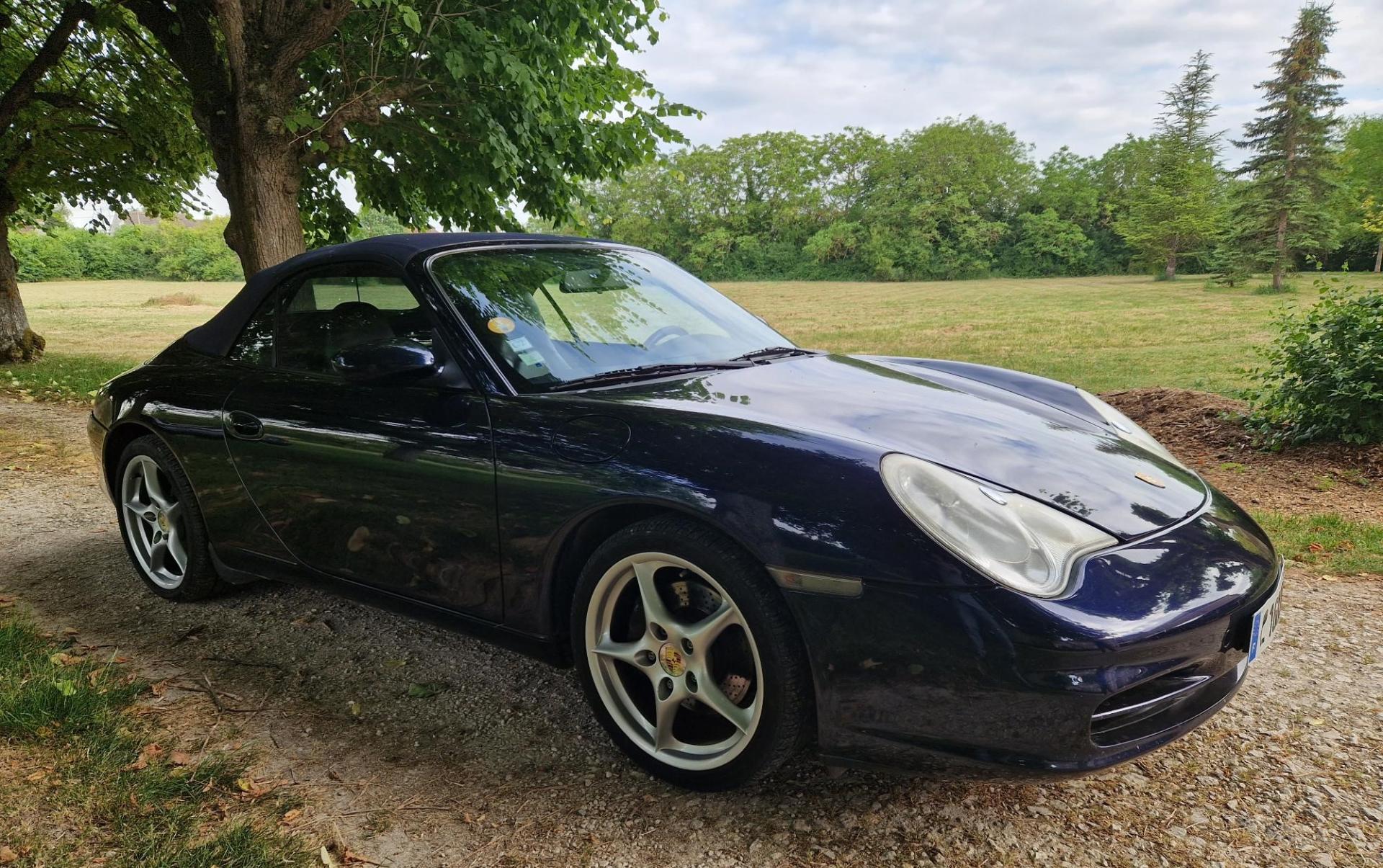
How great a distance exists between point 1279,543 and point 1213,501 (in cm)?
259

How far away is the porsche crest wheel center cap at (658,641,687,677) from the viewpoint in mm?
2254

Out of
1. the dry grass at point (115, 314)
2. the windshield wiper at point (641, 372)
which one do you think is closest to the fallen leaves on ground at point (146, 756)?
the windshield wiper at point (641, 372)

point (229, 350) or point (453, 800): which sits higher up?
point (229, 350)

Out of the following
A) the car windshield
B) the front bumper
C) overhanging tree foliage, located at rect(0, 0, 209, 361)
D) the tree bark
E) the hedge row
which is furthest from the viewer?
the hedge row

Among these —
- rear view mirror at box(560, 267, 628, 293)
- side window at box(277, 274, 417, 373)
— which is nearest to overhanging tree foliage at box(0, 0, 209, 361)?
side window at box(277, 274, 417, 373)

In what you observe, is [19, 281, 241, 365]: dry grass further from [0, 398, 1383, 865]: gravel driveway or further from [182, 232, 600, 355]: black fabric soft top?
[0, 398, 1383, 865]: gravel driveway

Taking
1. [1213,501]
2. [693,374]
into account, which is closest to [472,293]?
[693,374]

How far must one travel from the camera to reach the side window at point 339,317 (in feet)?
9.45

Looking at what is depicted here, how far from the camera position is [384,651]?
3.24m

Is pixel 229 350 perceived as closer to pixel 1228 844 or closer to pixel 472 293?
pixel 472 293

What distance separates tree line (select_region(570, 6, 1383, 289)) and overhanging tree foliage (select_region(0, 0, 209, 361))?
3072 cm

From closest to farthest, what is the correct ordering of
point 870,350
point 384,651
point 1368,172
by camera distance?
1. point 384,651
2. point 870,350
3. point 1368,172

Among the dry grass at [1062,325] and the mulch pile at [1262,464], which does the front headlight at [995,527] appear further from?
the dry grass at [1062,325]

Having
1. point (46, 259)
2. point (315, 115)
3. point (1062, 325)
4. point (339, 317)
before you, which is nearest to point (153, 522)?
point (339, 317)
